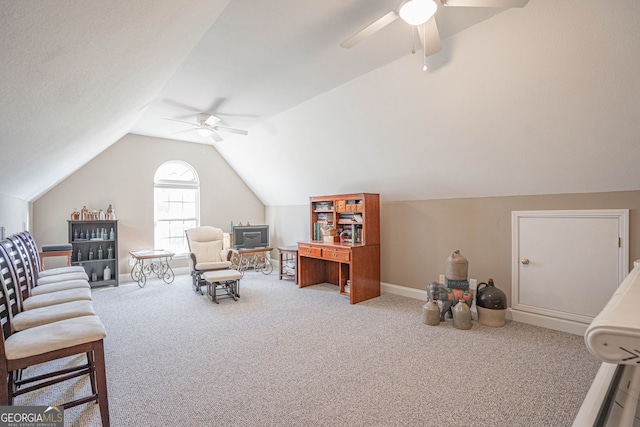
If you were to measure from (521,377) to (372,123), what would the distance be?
9.71 feet

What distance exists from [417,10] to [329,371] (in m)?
2.68

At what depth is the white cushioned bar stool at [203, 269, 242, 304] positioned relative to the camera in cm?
446

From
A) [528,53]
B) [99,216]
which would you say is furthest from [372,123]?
[99,216]

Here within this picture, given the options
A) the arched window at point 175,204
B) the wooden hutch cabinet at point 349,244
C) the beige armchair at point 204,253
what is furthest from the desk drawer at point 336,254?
the arched window at point 175,204

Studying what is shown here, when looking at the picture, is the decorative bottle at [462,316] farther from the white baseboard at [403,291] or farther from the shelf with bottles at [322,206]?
the shelf with bottles at [322,206]

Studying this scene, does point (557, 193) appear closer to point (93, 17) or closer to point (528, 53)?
point (528, 53)

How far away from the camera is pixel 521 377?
2.39 meters

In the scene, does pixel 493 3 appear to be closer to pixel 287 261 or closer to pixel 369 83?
pixel 369 83

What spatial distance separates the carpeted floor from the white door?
335mm

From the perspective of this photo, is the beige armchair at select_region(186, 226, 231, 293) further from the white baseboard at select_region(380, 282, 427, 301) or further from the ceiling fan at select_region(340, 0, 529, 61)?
the ceiling fan at select_region(340, 0, 529, 61)

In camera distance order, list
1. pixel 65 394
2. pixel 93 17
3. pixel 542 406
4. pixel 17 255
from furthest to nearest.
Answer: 1. pixel 17 255
2. pixel 65 394
3. pixel 542 406
4. pixel 93 17

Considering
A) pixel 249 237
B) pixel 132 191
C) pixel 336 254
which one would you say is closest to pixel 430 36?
pixel 336 254

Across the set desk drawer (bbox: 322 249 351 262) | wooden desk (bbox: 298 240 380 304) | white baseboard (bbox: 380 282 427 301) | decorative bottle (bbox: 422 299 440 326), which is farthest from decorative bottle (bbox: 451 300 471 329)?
desk drawer (bbox: 322 249 351 262)

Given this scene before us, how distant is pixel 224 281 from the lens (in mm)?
4512
